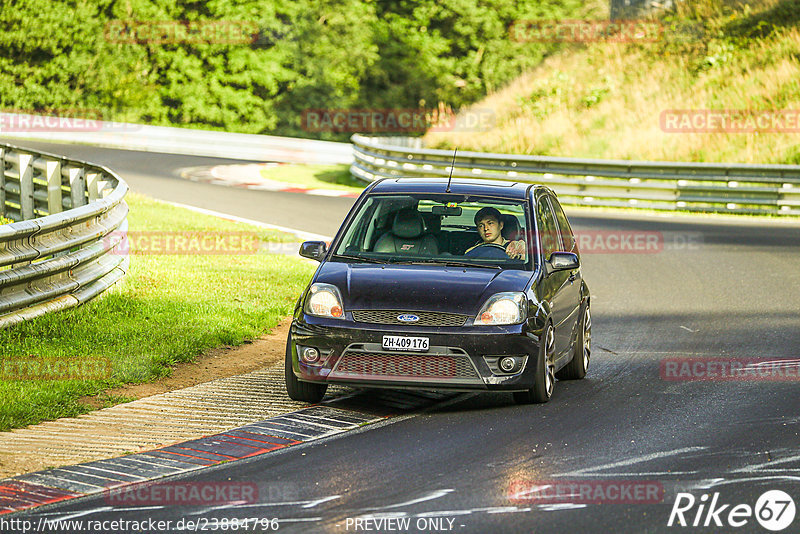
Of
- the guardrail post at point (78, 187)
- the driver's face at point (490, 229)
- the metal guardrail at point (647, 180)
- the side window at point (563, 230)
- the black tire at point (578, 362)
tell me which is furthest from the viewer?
the metal guardrail at point (647, 180)

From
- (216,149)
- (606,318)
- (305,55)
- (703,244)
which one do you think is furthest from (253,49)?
(606,318)

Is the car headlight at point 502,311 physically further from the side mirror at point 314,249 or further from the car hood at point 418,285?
the side mirror at point 314,249

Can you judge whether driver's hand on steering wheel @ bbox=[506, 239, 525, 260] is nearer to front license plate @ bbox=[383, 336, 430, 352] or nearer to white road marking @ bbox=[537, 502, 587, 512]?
front license plate @ bbox=[383, 336, 430, 352]

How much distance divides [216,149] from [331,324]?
38.1m

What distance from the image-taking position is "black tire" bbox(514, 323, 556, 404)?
874cm

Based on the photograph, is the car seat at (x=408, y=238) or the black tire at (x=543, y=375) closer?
the black tire at (x=543, y=375)

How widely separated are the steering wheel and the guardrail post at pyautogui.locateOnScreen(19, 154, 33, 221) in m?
10.2

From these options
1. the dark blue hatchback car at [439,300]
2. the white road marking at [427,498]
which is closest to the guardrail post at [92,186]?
the dark blue hatchback car at [439,300]

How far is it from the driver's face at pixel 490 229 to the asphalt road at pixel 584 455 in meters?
1.26

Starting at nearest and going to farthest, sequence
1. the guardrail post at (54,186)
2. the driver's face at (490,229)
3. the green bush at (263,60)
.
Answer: the driver's face at (490,229) → the guardrail post at (54,186) → the green bush at (263,60)

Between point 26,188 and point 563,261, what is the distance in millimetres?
10960

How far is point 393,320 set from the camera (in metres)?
8.49

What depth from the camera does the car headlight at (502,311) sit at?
28.2 ft

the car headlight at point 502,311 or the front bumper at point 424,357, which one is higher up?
the car headlight at point 502,311
